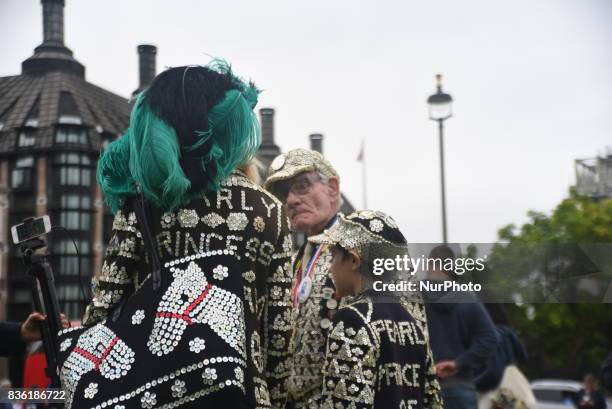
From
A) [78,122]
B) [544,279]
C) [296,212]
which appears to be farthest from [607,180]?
[296,212]

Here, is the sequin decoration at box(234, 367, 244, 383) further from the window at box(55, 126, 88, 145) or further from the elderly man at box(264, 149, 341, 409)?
the window at box(55, 126, 88, 145)

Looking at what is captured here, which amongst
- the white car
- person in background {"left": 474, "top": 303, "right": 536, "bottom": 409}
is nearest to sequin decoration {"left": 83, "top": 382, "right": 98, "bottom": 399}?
person in background {"left": 474, "top": 303, "right": 536, "bottom": 409}

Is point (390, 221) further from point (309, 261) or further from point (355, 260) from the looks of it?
point (309, 261)

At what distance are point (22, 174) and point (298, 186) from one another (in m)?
14.3

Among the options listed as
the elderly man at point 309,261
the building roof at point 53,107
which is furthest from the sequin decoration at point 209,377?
the building roof at point 53,107

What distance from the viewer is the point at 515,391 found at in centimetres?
755

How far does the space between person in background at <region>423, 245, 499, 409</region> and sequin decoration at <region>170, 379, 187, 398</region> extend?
4.04m

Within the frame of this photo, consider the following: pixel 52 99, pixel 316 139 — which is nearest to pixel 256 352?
pixel 316 139

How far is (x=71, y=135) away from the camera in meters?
18.6

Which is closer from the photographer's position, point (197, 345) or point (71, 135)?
point (197, 345)

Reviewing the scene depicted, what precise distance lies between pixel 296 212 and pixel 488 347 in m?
2.24

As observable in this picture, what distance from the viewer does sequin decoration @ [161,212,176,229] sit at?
115 inches

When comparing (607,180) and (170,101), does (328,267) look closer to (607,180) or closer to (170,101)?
(170,101)

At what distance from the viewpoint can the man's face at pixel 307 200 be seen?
5266mm
